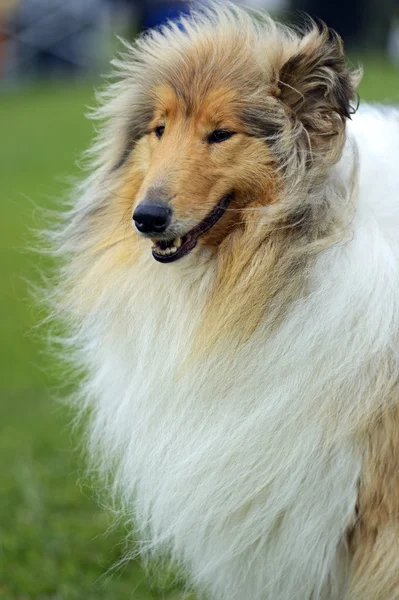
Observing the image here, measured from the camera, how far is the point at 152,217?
269 centimetres

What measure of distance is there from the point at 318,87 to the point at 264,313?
0.73m

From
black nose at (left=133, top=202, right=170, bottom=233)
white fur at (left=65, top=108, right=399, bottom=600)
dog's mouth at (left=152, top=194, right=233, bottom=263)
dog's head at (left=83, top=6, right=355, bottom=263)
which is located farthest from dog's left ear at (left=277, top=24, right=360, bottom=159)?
black nose at (left=133, top=202, right=170, bottom=233)

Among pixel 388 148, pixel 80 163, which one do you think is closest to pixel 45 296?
pixel 80 163

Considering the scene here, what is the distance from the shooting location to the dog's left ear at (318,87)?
2752 millimetres

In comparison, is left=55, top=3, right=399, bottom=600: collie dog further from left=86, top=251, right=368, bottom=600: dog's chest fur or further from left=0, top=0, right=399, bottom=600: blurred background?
left=0, top=0, right=399, bottom=600: blurred background

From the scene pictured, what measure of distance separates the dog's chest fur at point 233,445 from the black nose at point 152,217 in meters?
0.31

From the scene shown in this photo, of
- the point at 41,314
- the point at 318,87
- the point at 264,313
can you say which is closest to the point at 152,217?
the point at 264,313

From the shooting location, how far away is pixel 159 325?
3.05m

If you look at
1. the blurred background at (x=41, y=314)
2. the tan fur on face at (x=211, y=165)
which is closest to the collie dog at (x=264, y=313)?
the tan fur on face at (x=211, y=165)

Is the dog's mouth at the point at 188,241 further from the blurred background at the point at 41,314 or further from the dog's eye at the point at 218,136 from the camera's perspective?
the blurred background at the point at 41,314

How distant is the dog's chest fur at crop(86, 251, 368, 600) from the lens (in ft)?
9.04

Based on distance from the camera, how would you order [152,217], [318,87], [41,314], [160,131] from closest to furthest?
[152,217], [318,87], [160,131], [41,314]

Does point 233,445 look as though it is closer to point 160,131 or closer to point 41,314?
point 160,131

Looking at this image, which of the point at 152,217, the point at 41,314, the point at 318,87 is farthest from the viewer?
the point at 41,314
